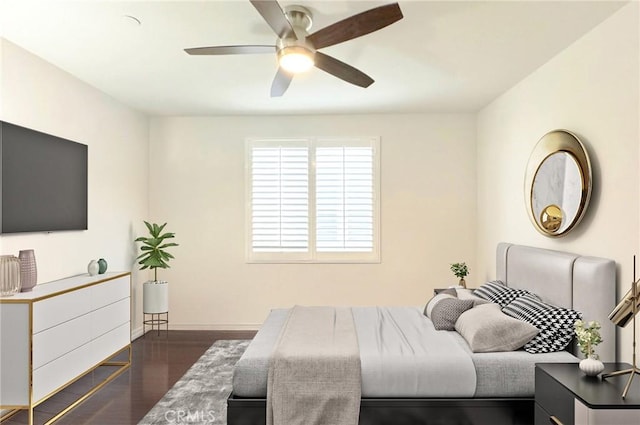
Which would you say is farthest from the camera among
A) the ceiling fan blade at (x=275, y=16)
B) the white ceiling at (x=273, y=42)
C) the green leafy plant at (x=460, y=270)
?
the green leafy plant at (x=460, y=270)

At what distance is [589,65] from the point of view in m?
3.03

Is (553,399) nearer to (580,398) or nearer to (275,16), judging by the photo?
(580,398)

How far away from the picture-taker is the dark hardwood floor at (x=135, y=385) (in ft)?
10.3

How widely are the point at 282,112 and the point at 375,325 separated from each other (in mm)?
3029

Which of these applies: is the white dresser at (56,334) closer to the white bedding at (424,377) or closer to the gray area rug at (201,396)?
the gray area rug at (201,396)

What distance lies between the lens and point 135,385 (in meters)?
3.72

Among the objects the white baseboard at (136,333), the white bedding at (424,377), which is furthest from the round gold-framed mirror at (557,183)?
the white baseboard at (136,333)

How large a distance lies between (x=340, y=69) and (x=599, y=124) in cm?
179

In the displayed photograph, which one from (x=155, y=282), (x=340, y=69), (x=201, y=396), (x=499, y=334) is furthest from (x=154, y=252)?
(x=499, y=334)

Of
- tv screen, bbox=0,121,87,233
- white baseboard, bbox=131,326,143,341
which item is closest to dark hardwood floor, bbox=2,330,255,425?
white baseboard, bbox=131,326,143,341

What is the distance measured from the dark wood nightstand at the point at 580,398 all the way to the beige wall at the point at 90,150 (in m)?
3.68

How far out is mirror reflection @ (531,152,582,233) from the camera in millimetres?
3117

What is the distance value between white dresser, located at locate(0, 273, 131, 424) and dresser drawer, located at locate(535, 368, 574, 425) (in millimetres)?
3136

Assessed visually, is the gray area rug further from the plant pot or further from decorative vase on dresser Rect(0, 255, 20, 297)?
decorative vase on dresser Rect(0, 255, 20, 297)
